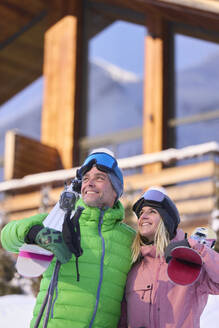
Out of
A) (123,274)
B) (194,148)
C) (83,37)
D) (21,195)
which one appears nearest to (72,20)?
(83,37)

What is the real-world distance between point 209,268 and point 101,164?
87cm

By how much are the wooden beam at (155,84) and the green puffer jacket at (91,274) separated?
613 centimetres

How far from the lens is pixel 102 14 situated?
11.4 metres

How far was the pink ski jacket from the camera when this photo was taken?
3.09 meters

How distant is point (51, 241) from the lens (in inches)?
113

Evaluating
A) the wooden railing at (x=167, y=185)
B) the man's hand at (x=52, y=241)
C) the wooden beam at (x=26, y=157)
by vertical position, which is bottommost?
the man's hand at (x=52, y=241)

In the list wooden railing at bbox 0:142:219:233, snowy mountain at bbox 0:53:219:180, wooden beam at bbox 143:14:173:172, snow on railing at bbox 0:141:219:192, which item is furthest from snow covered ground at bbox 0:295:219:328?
snowy mountain at bbox 0:53:219:180

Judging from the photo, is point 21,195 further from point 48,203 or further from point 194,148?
point 194,148

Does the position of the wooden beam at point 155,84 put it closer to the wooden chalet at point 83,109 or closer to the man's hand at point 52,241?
the wooden chalet at point 83,109

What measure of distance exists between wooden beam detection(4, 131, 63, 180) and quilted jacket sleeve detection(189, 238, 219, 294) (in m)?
7.18

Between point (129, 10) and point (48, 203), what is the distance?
3890mm

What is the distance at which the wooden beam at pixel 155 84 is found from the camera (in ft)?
31.8

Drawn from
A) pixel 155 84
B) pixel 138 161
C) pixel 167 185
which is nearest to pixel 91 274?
pixel 138 161

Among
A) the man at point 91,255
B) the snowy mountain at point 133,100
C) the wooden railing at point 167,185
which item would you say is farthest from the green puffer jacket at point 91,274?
the snowy mountain at point 133,100
